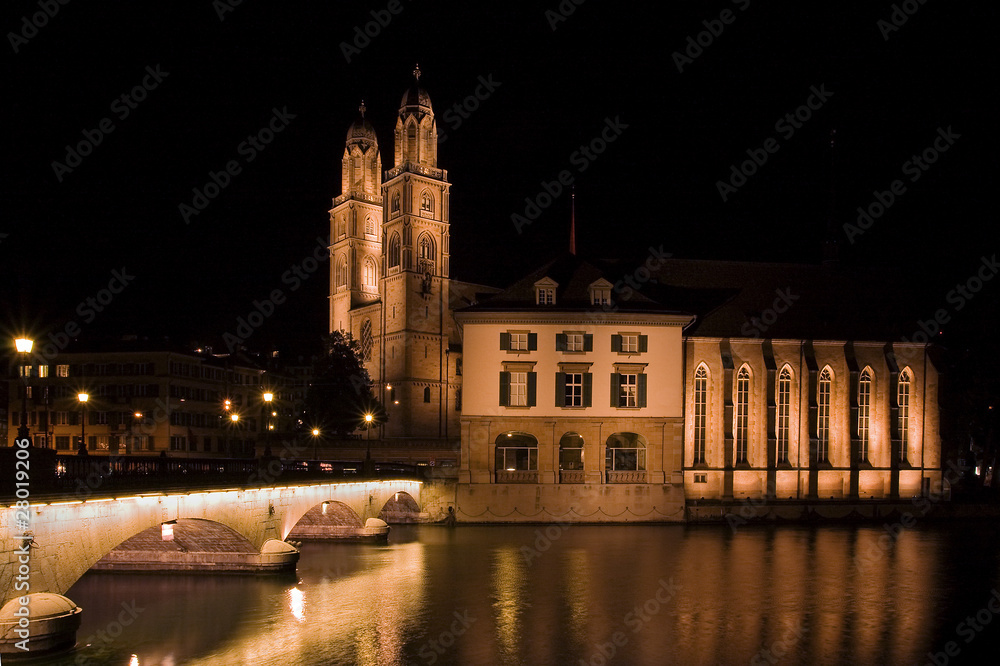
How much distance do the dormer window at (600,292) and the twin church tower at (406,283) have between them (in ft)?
128

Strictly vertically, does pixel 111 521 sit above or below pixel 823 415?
below

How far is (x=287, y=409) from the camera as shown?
107250 millimetres

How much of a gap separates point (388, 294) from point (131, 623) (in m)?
72.5

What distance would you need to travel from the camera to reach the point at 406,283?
9644 cm

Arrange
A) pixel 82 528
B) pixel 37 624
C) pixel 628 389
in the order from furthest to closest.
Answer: pixel 628 389, pixel 82 528, pixel 37 624

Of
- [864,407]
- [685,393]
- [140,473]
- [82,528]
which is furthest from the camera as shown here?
[864,407]

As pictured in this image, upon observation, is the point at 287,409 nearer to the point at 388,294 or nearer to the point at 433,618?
the point at 388,294

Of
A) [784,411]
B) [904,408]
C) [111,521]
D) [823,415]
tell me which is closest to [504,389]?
[784,411]

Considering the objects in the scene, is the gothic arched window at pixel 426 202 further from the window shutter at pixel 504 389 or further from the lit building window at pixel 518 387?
the window shutter at pixel 504 389

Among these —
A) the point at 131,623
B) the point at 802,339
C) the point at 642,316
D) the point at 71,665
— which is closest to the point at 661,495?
the point at 642,316

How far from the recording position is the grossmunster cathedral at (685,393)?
176ft

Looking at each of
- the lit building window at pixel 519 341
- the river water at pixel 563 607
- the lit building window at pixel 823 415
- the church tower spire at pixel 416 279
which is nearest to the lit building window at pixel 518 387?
the lit building window at pixel 519 341

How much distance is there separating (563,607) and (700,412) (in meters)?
30.9

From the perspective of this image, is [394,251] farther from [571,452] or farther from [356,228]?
[571,452]
